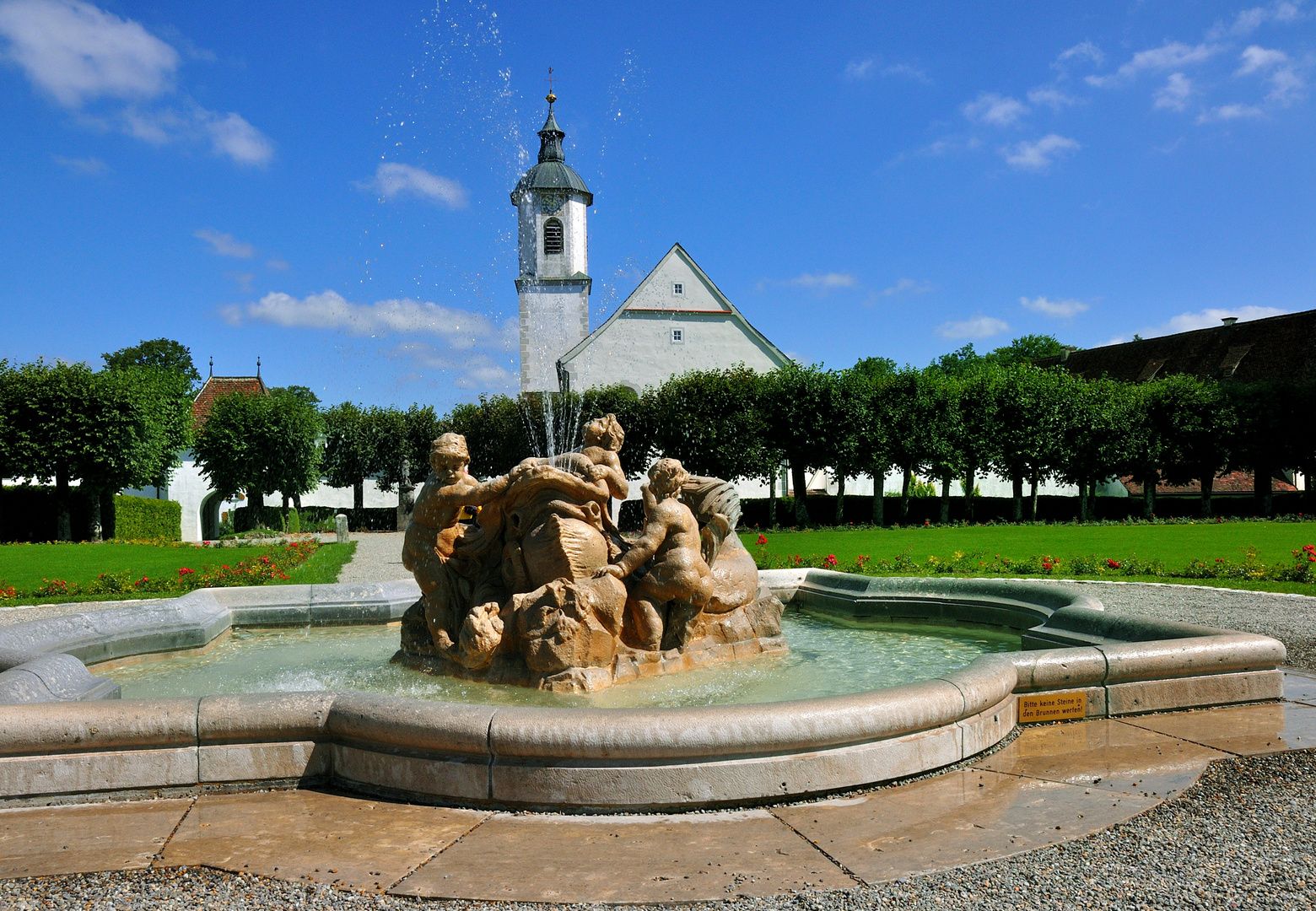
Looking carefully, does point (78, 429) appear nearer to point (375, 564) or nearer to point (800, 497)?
point (375, 564)

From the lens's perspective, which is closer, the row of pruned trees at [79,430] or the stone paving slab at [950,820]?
the stone paving slab at [950,820]

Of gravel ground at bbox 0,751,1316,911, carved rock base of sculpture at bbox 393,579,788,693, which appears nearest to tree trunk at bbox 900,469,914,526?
carved rock base of sculpture at bbox 393,579,788,693

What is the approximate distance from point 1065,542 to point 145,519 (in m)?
36.1

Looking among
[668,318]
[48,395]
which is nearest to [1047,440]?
[668,318]

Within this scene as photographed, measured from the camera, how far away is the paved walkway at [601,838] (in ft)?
11.6

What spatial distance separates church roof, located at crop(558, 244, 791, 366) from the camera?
150 ft

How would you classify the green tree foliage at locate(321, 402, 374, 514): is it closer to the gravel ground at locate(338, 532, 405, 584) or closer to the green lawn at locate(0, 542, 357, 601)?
the gravel ground at locate(338, 532, 405, 584)

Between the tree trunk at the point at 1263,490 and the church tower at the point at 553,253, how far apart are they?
36018mm

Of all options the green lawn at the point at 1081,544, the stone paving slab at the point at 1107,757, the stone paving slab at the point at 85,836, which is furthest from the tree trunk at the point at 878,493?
the stone paving slab at the point at 85,836

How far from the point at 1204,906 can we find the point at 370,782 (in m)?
3.94

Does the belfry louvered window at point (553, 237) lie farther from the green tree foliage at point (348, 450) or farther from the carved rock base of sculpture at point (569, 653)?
the carved rock base of sculpture at point (569, 653)

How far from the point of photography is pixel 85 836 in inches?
158

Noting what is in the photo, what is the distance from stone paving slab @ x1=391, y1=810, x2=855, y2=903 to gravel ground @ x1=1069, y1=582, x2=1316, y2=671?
6525 mm

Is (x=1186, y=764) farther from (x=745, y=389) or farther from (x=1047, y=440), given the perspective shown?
(x=1047, y=440)
